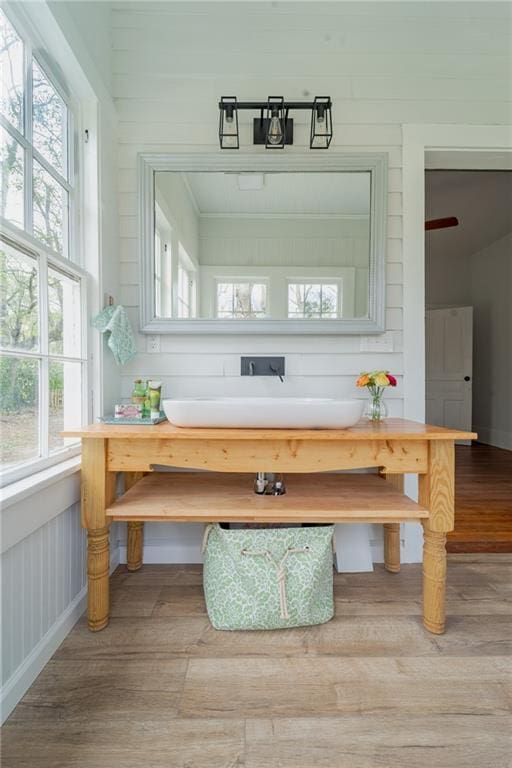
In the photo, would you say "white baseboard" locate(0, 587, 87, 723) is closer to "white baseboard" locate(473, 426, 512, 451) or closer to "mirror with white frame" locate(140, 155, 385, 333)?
"mirror with white frame" locate(140, 155, 385, 333)

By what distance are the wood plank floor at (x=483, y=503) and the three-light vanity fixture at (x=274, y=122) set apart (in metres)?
2.13

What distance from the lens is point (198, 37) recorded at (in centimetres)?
168

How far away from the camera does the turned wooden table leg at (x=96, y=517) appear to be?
1.22m

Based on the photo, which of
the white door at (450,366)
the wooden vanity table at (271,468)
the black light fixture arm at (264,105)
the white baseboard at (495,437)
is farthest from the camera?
the white door at (450,366)

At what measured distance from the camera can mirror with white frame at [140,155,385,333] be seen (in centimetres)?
169

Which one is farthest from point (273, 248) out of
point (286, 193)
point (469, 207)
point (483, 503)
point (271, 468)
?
point (469, 207)

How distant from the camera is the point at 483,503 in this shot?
240 cm

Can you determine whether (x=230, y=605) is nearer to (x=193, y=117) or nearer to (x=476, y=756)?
(x=476, y=756)

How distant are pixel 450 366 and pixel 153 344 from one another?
14.3 feet

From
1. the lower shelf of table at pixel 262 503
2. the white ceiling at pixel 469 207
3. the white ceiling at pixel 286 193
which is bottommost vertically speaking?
the lower shelf of table at pixel 262 503

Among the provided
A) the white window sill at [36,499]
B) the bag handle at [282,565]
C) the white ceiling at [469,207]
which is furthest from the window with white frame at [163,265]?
the white ceiling at [469,207]

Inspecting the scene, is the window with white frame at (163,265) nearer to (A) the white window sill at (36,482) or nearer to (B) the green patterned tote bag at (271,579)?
(A) the white window sill at (36,482)

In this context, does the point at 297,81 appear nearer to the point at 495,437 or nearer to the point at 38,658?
the point at 38,658

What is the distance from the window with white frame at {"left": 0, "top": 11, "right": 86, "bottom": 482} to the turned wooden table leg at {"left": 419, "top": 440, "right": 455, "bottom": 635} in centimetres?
134
